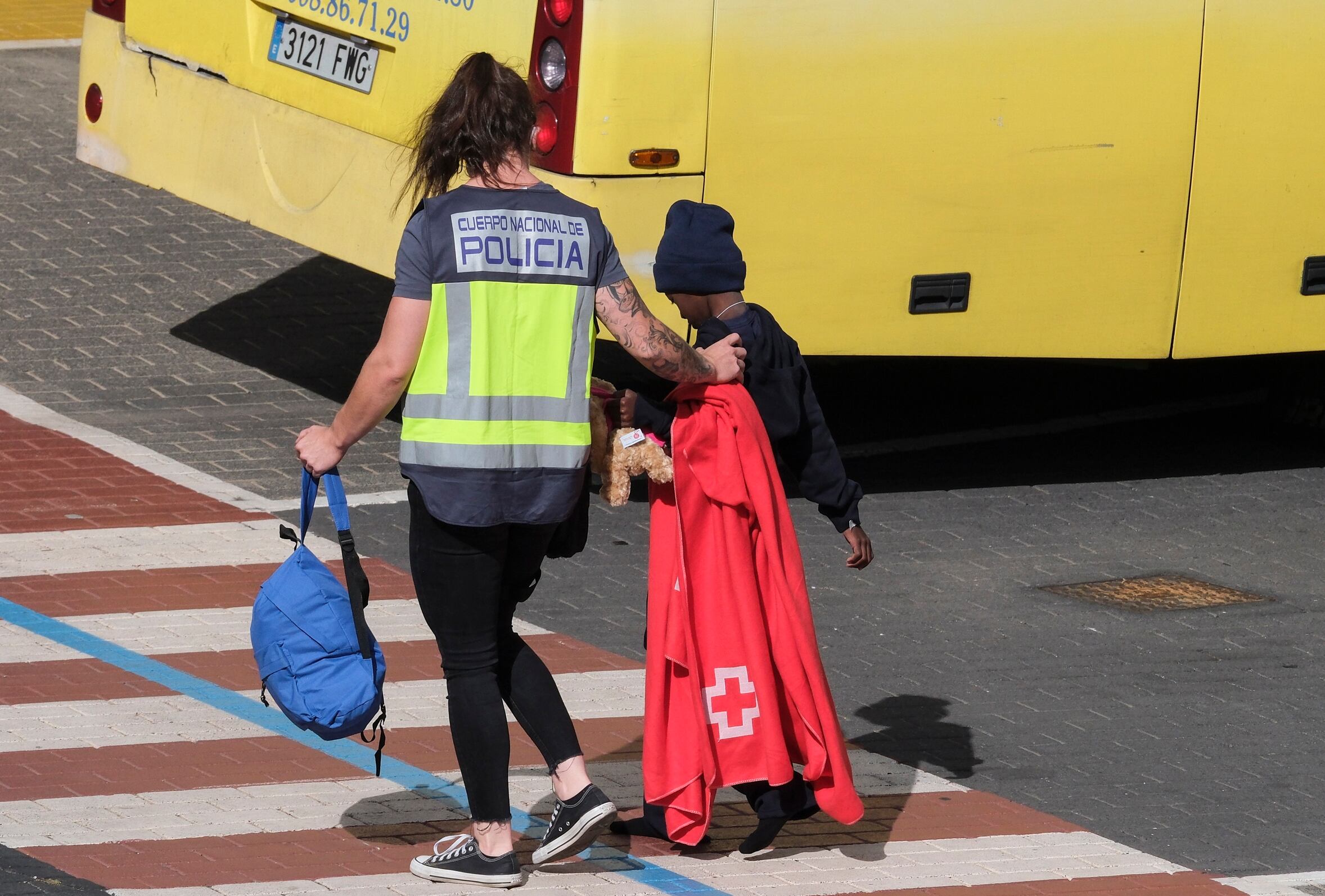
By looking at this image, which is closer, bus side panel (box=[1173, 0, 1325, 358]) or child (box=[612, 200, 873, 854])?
child (box=[612, 200, 873, 854])

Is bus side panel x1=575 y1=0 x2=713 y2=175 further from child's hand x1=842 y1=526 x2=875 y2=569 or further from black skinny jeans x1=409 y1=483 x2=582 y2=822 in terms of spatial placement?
black skinny jeans x1=409 y1=483 x2=582 y2=822

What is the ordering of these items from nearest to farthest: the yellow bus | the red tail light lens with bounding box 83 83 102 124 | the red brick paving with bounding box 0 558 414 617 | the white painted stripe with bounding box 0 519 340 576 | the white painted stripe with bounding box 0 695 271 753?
the white painted stripe with bounding box 0 695 271 753
the red brick paving with bounding box 0 558 414 617
the white painted stripe with bounding box 0 519 340 576
the yellow bus
the red tail light lens with bounding box 83 83 102 124

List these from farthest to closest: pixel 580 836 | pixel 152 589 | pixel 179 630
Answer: pixel 152 589, pixel 179 630, pixel 580 836

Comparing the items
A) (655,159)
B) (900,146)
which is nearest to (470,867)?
(655,159)

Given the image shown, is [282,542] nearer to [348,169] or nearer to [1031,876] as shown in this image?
[348,169]

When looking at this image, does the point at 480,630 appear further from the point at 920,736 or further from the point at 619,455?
the point at 920,736

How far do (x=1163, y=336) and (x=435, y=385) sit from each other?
Answer: 15.7ft

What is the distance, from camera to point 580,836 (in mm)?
5191

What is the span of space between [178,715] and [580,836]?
5.59 ft

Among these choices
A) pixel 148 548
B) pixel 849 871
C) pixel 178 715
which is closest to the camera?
pixel 849 871

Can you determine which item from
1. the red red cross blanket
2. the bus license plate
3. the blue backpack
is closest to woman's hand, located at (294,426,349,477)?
the blue backpack

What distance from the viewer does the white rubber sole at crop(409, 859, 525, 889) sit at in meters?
5.16

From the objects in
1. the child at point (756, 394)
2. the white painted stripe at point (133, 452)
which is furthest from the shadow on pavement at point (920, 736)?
the white painted stripe at point (133, 452)

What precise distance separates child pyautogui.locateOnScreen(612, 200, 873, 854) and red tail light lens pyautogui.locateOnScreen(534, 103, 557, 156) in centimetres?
276
